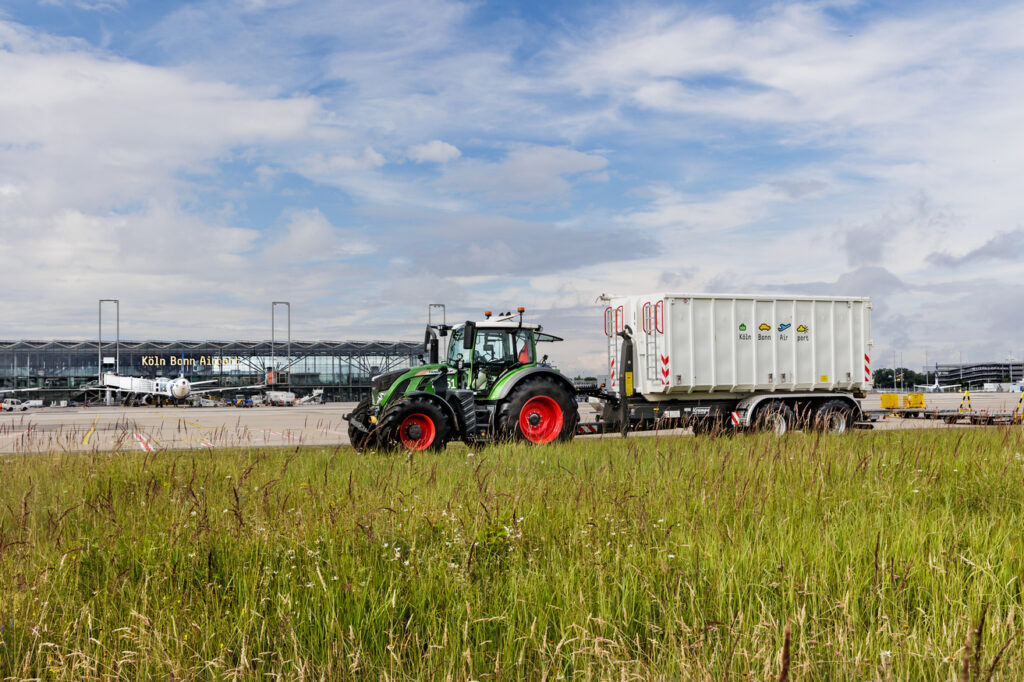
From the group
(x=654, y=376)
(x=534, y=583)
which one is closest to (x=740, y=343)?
(x=654, y=376)

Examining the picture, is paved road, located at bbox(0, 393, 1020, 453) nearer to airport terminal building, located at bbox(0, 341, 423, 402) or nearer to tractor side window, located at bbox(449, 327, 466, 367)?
tractor side window, located at bbox(449, 327, 466, 367)

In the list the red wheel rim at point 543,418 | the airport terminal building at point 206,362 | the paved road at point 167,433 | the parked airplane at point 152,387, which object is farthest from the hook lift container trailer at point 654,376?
the airport terminal building at point 206,362

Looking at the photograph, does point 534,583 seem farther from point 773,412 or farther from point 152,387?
point 152,387

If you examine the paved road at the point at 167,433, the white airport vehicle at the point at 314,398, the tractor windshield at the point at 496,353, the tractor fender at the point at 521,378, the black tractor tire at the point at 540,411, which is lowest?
the white airport vehicle at the point at 314,398

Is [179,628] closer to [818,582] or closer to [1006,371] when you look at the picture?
[818,582]

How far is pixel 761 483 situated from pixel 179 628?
425cm

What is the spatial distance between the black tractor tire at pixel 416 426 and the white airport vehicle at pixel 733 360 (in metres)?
4.35

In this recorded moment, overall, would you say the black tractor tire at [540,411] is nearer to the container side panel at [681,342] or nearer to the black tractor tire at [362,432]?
the black tractor tire at [362,432]

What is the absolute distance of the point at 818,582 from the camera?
3613 mm

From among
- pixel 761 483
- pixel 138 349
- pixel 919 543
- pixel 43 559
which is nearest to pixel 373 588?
pixel 43 559

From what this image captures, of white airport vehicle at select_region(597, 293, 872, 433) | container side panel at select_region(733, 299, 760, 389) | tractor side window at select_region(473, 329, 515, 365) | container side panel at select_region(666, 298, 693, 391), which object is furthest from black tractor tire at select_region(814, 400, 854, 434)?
tractor side window at select_region(473, 329, 515, 365)

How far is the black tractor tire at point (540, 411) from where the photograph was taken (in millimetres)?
13047

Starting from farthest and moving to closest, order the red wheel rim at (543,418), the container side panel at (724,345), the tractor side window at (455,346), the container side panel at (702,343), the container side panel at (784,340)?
the container side panel at (784,340) < the container side panel at (724,345) < the container side panel at (702,343) < the tractor side window at (455,346) < the red wheel rim at (543,418)

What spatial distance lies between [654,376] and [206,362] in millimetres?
87041
